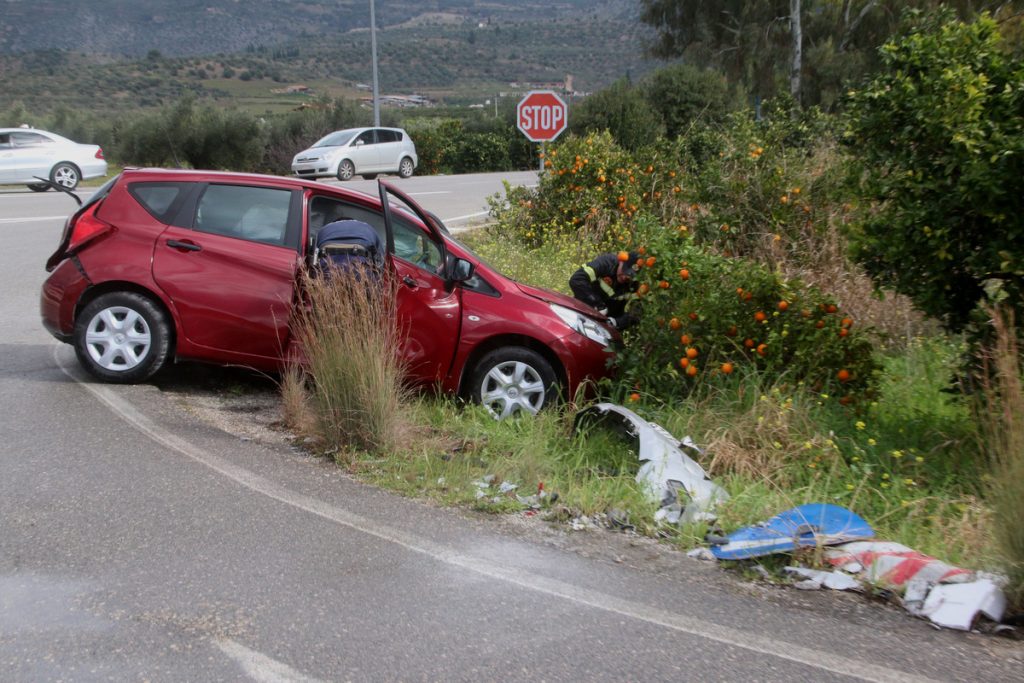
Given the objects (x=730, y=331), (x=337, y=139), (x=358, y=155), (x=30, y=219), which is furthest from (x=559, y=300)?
(x=337, y=139)

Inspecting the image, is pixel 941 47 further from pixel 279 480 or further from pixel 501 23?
pixel 501 23

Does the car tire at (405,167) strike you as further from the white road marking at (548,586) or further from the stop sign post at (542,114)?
the white road marking at (548,586)

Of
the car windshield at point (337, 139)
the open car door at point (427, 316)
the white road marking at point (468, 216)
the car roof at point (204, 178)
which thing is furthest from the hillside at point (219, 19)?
the open car door at point (427, 316)

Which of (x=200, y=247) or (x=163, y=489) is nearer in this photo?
(x=163, y=489)

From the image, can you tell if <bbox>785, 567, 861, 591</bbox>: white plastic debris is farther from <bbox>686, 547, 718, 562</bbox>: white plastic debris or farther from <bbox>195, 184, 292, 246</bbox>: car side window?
<bbox>195, 184, 292, 246</bbox>: car side window

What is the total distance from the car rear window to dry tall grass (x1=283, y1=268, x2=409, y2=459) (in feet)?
6.03

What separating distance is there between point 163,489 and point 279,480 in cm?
60

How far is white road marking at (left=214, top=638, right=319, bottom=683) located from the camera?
3666 millimetres

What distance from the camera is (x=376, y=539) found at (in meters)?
5.00

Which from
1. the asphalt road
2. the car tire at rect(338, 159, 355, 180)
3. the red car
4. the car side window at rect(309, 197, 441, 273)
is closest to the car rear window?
the red car

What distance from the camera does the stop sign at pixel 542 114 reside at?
52.6 ft

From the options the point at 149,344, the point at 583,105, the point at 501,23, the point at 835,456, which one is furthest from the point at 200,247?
the point at 501,23

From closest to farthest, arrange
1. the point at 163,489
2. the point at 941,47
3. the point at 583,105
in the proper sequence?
the point at 163,489
the point at 941,47
the point at 583,105

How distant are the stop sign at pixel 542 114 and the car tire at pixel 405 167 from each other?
18.1 meters
